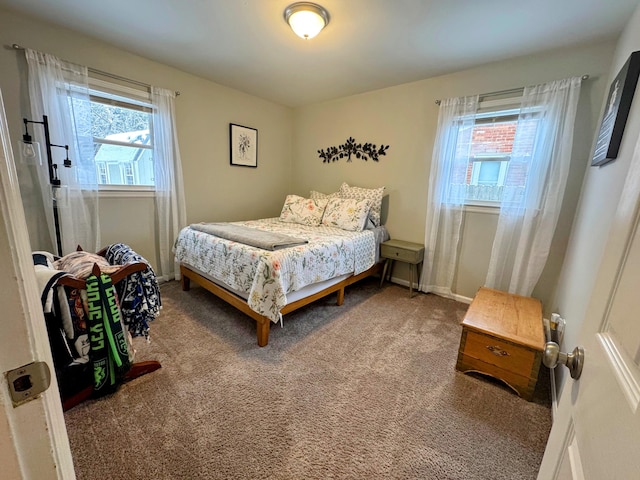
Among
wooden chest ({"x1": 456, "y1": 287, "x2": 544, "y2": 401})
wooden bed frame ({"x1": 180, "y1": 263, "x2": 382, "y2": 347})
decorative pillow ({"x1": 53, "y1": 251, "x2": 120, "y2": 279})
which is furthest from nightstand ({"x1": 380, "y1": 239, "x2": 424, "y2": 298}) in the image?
decorative pillow ({"x1": 53, "y1": 251, "x2": 120, "y2": 279})

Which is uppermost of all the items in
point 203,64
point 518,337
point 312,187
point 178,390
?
point 203,64

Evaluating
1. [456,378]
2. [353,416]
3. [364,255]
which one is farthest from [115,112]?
[456,378]

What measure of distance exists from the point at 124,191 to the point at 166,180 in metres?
0.40

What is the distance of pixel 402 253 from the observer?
3.01 m

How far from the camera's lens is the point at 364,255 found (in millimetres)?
2934

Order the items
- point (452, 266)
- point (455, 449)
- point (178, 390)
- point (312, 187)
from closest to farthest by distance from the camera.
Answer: point (455, 449)
point (178, 390)
point (452, 266)
point (312, 187)

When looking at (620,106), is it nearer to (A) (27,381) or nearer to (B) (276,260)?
(B) (276,260)

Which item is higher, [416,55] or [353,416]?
[416,55]

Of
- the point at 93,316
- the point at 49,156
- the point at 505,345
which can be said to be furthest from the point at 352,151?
the point at 93,316

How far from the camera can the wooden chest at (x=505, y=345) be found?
158cm

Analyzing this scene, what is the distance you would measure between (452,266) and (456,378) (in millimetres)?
1439

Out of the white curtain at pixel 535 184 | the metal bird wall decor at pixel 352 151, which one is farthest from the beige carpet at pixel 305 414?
the metal bird wall decor at pixel 352 151

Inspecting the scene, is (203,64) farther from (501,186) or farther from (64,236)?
(501,186)

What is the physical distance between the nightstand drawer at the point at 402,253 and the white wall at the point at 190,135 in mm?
1994
